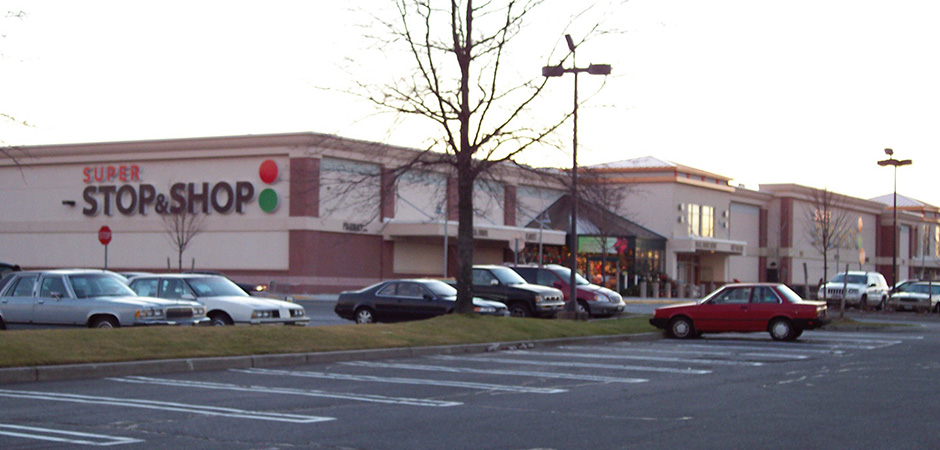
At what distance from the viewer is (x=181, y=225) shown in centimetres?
5062

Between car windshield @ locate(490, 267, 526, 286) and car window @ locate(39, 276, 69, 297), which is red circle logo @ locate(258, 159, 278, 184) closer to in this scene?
car windshield @ locate(490, 267, 526, 286)

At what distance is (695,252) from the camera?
66562mm

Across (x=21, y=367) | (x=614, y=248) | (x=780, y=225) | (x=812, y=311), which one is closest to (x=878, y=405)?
(x=21, y=367)

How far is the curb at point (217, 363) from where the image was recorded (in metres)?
14.1

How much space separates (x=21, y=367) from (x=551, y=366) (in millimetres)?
8044

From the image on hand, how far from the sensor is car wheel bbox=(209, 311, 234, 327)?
20.9m

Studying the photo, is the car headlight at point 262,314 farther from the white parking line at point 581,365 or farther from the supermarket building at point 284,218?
the supermarket building at point 284,218

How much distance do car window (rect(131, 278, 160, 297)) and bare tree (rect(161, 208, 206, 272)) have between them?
2810 centimetres

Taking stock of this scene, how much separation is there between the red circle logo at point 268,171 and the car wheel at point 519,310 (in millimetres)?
23132

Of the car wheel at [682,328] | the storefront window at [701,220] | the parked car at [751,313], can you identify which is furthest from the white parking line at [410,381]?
the storefront window at [701,220]

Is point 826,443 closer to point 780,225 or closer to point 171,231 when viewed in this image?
point 171,231

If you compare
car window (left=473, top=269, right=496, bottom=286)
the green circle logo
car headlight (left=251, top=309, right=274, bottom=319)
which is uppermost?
the green circle logo

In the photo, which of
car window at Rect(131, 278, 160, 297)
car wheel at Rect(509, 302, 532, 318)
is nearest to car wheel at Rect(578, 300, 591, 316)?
car wheel at Rect(509, 302, 532, 318)

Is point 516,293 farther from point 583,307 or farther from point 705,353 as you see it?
point 705,353
